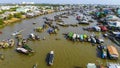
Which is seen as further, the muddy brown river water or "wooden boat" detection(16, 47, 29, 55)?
"wooden boat" detection(16, 47, 29, 55)

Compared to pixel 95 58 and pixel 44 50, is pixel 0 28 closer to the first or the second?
pixel 44 50

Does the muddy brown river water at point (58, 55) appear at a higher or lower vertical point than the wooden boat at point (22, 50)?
lower

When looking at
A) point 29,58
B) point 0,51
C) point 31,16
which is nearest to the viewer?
point 29,58

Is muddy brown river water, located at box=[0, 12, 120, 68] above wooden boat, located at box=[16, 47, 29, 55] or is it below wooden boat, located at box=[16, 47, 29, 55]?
below

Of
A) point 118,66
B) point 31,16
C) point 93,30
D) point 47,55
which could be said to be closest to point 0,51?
point 47,55

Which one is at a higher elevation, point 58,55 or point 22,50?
point 22,50

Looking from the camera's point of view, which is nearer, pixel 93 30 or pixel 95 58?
pixel 95 58

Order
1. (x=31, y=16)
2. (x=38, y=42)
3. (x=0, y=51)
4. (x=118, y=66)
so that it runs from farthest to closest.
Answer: (x=31, y=16)
(x=38, y=42)
(x=0, y=51)
(x=118, y=66)

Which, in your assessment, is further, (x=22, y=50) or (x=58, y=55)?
(x=22, y=50)

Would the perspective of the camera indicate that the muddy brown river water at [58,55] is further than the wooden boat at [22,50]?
No
